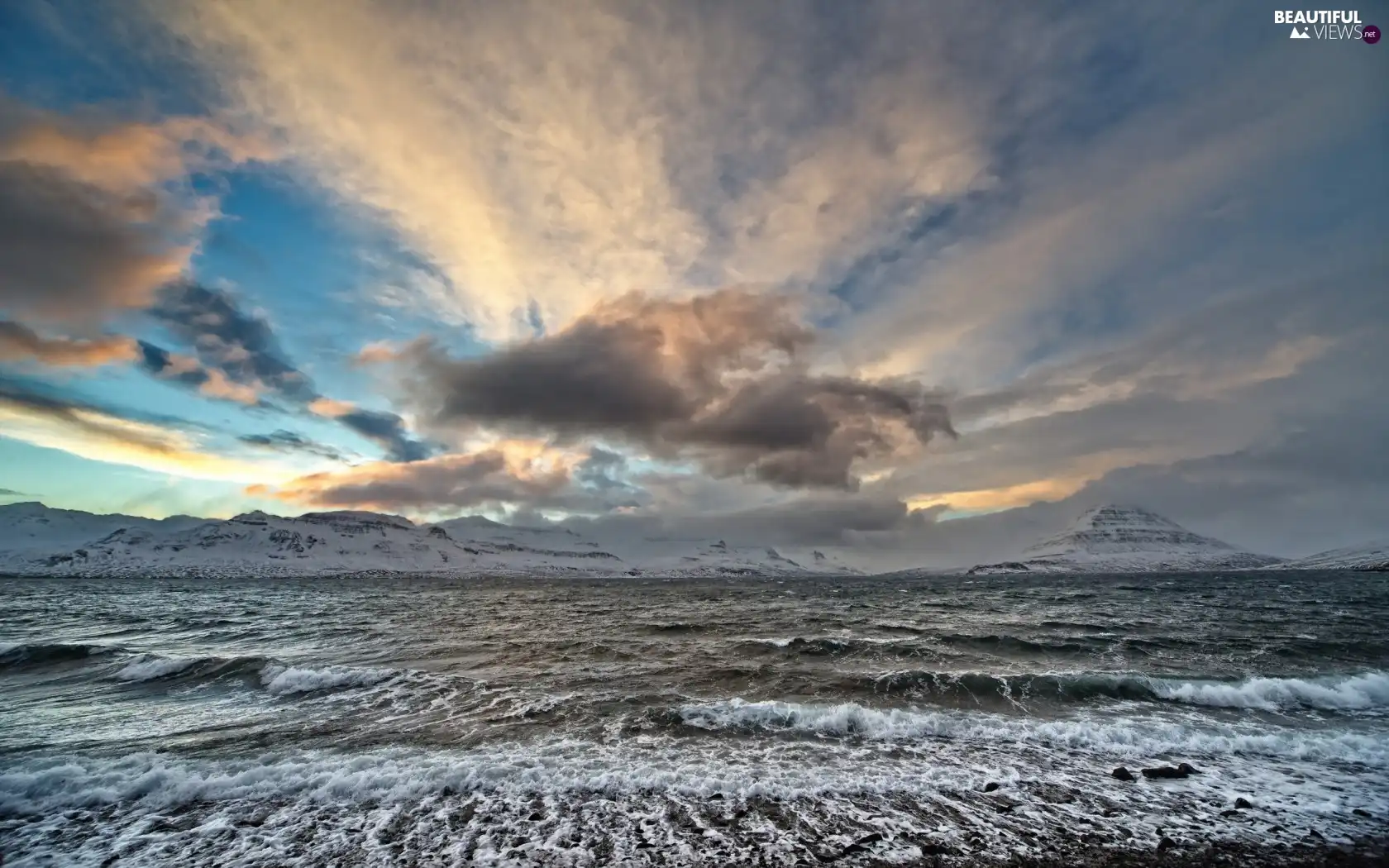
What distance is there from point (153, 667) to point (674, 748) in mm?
28542

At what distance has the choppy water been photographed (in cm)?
1081

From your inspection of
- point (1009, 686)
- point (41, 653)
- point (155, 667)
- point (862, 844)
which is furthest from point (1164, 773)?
point (41, 653)

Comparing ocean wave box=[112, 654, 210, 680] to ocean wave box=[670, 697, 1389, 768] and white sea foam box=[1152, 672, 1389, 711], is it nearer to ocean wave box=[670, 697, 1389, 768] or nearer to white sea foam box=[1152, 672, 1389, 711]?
ocean wave box=[670, 697, 1389, 768]

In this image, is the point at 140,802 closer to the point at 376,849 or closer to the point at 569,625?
the point at 376,849

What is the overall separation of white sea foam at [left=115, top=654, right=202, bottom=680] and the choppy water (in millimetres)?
209

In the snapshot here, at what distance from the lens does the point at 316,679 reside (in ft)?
80.1

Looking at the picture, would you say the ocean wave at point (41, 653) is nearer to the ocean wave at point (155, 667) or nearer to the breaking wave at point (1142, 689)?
the ocean wave at point (155, 667)

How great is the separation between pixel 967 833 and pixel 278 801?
1462 centimetres

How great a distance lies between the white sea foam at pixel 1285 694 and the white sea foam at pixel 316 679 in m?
32.3

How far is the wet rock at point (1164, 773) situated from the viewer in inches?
535

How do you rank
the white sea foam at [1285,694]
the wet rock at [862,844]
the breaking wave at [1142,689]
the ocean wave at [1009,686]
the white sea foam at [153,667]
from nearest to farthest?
the wet rock at [862,844] < the white sea foam at [1285,694] < the breaking wave at [1142,689] < the ocean wave at [1009,686] < the white sea foam at [153,667]

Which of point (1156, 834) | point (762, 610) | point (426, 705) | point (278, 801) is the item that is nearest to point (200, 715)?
point (426, 705)

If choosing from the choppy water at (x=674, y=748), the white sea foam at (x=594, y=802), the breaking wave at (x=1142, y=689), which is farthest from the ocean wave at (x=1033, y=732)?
the breaking wave at (x=1142, y=689)

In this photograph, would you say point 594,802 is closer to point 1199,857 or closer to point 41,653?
point 1199,857
